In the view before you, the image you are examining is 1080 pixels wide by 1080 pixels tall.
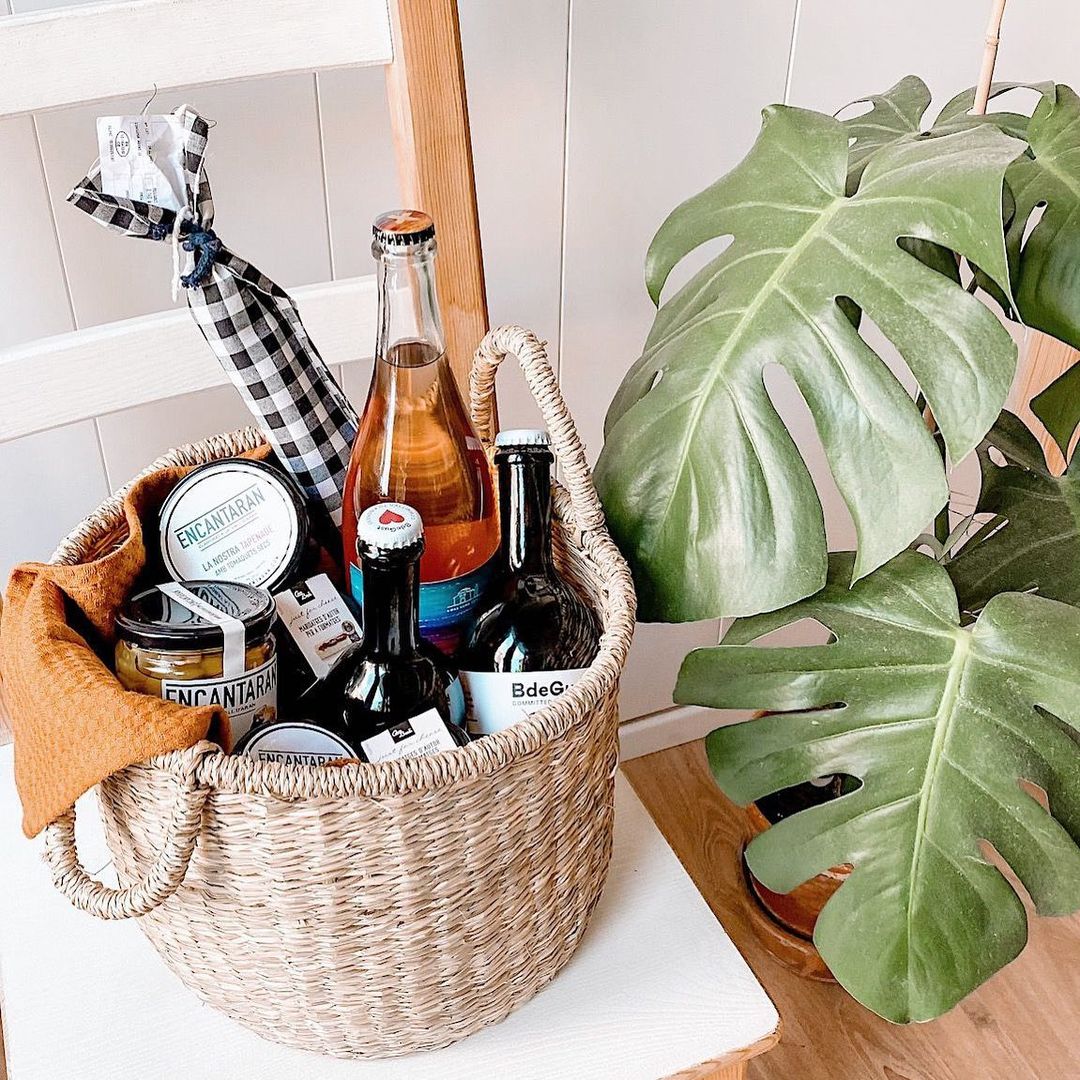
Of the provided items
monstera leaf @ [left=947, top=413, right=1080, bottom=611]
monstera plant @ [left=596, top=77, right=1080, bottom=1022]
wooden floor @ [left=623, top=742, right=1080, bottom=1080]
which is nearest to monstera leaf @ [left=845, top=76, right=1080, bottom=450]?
monstera plant @ [left=596, top=77, right=1080, bottom=1022]

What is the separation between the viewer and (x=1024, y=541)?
797 millimetres

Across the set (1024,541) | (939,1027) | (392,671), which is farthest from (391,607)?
(939,1027)

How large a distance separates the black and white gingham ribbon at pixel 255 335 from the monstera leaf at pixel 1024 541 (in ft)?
1.41

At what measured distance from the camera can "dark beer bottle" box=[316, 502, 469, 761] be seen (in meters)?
0.56

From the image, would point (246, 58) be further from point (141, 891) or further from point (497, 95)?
point (141, 891)

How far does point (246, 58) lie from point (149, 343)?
0.63ft

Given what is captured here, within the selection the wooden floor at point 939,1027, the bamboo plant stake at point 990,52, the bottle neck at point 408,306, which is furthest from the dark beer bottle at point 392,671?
the wooden floor at point 939,1027

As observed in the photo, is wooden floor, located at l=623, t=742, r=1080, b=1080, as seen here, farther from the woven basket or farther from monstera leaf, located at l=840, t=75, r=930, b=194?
monstera leaf, located at l=840, t=75, r=930, b=194

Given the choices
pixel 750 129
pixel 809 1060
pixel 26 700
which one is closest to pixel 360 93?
pixel 750 129

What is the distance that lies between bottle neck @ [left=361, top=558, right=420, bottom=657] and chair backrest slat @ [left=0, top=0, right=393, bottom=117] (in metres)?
0.36

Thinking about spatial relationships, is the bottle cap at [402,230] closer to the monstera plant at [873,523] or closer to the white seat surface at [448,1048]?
the monstera plant at [873,523]

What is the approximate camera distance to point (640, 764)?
55.3 inches

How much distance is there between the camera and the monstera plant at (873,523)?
609 millimetres

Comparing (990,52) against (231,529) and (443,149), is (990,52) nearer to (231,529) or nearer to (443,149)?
(443,149)
